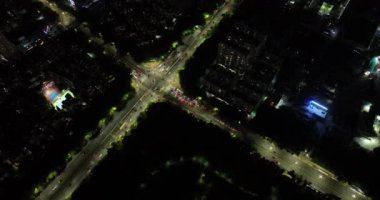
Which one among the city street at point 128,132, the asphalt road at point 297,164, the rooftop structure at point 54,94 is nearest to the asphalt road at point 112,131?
the city street at point 128,132

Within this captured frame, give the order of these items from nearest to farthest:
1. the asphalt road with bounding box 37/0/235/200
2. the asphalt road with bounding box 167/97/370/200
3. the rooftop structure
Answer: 1. the asphalt road with bounding box 37/0/235/200
2. the asphalt road with bounding box 167/97/370/200
3. the rooftop structure

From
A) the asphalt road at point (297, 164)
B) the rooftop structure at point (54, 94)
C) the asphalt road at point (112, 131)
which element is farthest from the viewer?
the rooftop structure at point (54, 94)

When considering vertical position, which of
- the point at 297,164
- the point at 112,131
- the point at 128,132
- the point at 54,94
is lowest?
the point at 112,131

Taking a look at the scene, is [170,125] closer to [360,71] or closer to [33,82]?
[33,82]

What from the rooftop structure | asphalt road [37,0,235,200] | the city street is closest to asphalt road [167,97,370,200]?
the city street

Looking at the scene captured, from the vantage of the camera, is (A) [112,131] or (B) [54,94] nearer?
(A) [112,131]

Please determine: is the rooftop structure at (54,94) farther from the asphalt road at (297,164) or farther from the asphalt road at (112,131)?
the asphalt road at (297,164)

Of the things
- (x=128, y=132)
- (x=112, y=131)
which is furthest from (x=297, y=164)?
(x=112, y=131)

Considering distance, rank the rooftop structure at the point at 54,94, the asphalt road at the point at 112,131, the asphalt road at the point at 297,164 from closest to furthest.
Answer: the asphalt road at the point at 112,131, the asphalt road at the point at 297,164, the rooftop structure at the point at 54,94

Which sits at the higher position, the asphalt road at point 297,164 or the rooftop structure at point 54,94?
the asphalt road at point 297,164

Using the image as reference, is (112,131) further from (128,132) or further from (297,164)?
(297,164)

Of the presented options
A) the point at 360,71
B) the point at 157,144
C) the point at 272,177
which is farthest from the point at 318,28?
the point at 157,144

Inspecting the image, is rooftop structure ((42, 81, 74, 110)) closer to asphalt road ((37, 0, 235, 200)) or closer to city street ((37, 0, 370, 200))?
asphalt road ((37, 0, 235, 200))
